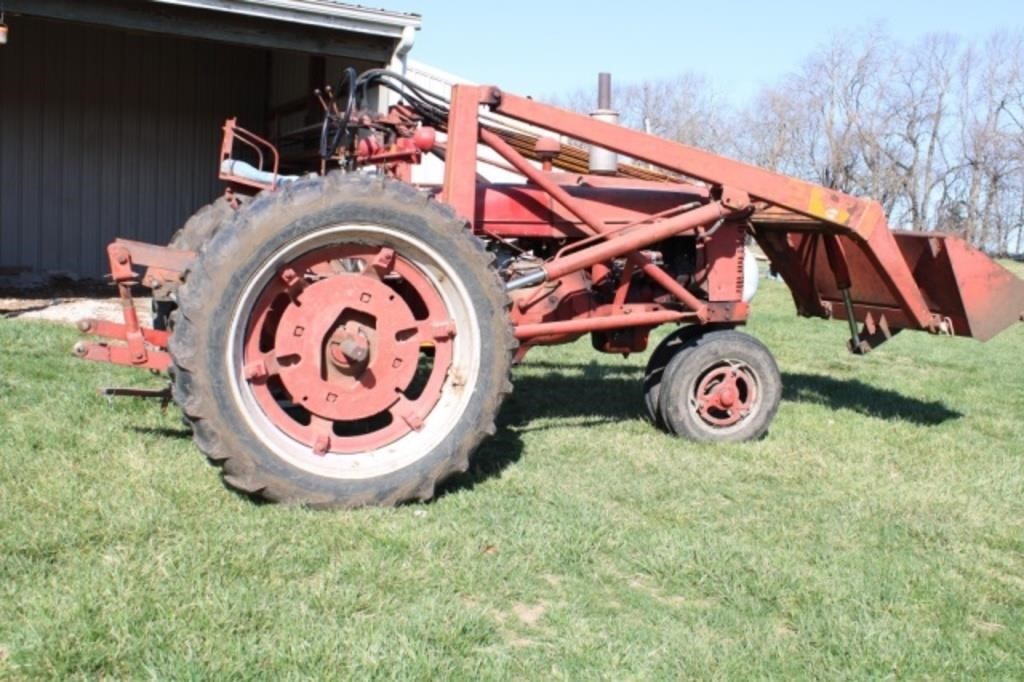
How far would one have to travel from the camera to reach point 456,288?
4277mm

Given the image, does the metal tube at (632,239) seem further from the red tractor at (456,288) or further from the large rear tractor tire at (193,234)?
the large rear tractor tire at (193,234)

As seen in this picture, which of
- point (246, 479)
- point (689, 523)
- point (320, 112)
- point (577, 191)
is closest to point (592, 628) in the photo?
point (689, 523)

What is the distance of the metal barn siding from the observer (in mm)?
14625

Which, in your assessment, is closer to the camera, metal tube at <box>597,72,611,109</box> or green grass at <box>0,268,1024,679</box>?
green grass at <box>0,268,1024,679</box>

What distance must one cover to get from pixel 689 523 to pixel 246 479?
171cm

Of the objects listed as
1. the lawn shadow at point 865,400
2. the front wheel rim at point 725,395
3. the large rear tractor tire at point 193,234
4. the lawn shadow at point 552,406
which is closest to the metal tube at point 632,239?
the front wheel rim at point 725,395

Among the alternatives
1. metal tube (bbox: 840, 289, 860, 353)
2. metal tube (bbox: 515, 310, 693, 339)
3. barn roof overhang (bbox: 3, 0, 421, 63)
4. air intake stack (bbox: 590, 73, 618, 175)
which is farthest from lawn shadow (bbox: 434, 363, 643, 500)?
barn roof overhang (bbox: 3, 0, 421, 63)

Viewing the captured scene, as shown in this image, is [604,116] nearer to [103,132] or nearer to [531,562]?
[531,562]

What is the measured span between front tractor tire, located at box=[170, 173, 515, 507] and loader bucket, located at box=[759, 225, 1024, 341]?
2405 mm

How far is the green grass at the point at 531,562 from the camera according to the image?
291 cm

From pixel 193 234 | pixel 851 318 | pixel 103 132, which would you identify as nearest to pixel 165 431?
pixel 193 234

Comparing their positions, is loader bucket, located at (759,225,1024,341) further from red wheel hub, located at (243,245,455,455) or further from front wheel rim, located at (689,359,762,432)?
red wheel hub, located at (243,245,455,455)

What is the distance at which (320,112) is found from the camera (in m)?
13.2

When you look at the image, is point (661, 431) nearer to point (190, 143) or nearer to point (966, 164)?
point (190, 143)
